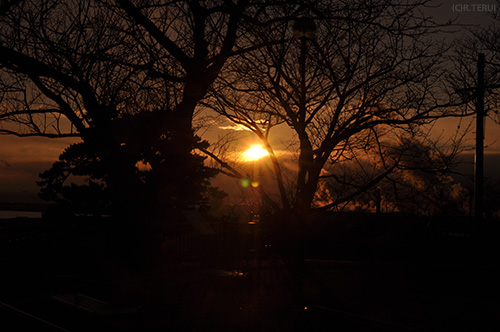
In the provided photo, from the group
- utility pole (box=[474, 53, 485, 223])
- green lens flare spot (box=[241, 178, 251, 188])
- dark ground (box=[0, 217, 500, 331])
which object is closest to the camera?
dark ground (box=[0, 217, 500, 331])

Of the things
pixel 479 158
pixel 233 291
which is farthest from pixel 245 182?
pixel 479 158

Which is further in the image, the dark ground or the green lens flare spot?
the green lens flare spot

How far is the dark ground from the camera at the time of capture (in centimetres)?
732

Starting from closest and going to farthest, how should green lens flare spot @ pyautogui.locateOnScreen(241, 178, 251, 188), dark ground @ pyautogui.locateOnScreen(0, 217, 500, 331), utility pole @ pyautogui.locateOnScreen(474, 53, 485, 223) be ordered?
dark ground @ pyautogui.locateOnScreen(0, 217, 500, 331) < green lens flare spot @ pyautogui.locateOnScreen(241, 178, 251, 188) < utility pole @ pyautogui.locateOnScreen(474, 53, 485, 223)

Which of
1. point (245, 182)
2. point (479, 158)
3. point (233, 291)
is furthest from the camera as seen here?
point (479, 158)

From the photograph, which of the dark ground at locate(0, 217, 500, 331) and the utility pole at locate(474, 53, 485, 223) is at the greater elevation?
the utility pole at locate(474, 53, 485, 223)

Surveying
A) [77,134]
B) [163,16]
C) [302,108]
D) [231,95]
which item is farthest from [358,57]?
[77,134]

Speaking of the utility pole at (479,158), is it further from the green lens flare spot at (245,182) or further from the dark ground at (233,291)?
the green lens flare spot at (245,182)

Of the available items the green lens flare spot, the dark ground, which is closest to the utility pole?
the dark ground

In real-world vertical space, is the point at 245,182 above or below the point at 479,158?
below

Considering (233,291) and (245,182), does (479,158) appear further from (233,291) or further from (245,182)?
(233,291)

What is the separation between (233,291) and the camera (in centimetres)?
1162

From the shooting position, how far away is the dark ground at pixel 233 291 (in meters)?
7.32

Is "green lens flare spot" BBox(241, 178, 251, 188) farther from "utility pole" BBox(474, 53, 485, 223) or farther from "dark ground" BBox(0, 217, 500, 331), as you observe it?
"utility pole" BBox(474, 53, 485, 223)
